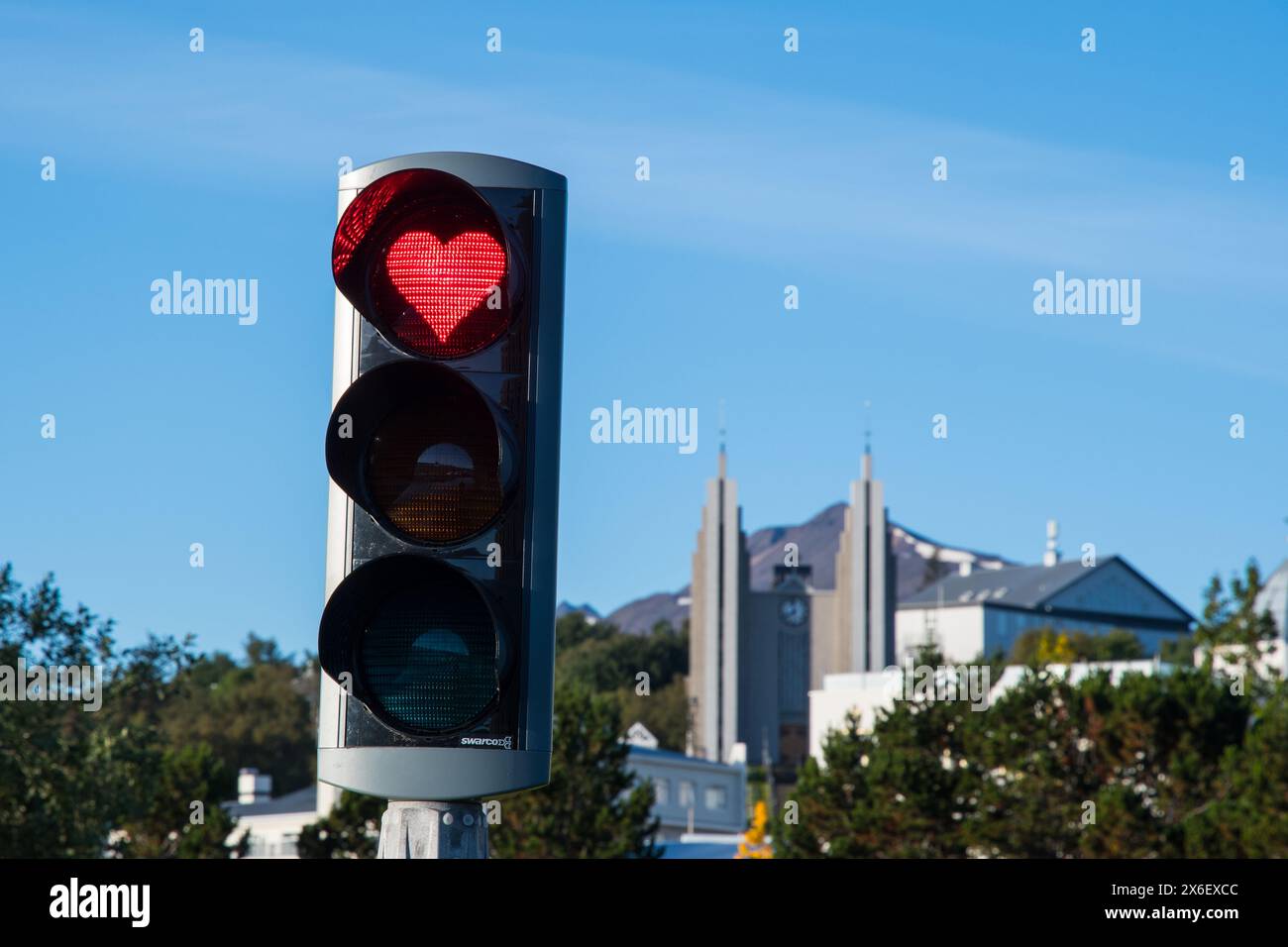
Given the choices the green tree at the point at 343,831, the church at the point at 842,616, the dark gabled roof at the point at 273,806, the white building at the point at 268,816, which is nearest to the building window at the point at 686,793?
the white building at the point at 268,816

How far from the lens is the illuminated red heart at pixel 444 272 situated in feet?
12.6

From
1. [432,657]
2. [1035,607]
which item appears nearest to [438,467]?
[432,657]

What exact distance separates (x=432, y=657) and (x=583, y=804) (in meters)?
60.5

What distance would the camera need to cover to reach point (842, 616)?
152 m

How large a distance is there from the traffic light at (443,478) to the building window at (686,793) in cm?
9491

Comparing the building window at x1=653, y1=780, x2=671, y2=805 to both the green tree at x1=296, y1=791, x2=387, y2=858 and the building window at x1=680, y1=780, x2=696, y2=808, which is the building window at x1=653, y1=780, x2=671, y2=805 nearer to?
the building window at x1=680, y1=780, x2=696, y2=808

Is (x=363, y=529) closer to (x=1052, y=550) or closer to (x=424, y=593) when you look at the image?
Result: (x=424, y=593)

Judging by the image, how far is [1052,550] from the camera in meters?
169

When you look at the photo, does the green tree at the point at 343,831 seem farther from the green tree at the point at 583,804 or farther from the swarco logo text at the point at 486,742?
the swarco logo text at the point at 486,742

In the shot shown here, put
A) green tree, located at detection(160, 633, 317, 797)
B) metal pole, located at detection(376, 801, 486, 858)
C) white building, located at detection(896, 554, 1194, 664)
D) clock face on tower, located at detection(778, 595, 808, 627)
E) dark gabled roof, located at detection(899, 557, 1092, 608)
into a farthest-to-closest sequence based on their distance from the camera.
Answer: clock face on tower, located at detection(778, 595, 808, 627) < dark gabled roof, located at detection(899, 557, 1092, 608) < white building, located at detection(896, 554, 1194, 664) < green tree, located at detection(160, 633, 317, 797) < metal pole, located at detection(376, 801, 486, 858)

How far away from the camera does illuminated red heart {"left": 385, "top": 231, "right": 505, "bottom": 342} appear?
3828 mm

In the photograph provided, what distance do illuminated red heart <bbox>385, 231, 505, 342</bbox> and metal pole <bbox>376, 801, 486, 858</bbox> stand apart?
1.02 m

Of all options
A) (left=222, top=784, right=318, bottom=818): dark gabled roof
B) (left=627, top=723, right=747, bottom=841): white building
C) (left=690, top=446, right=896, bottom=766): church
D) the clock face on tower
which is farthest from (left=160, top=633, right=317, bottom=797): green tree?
the clock face on tower
